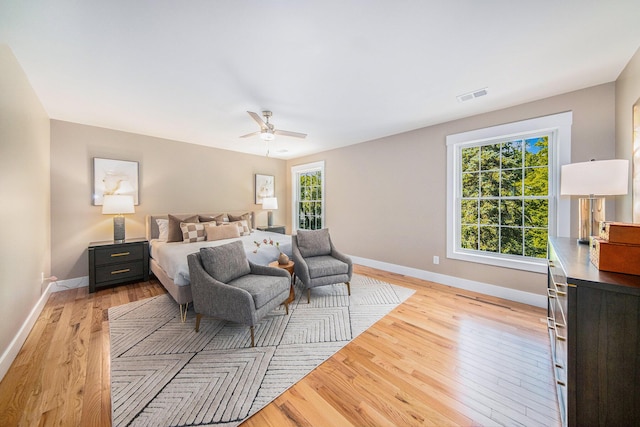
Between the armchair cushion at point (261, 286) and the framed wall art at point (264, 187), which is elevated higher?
the framed wall art at point (264, 187)

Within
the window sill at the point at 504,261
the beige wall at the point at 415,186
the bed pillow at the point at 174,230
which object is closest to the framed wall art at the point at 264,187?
the beige wall at the point at 415,186

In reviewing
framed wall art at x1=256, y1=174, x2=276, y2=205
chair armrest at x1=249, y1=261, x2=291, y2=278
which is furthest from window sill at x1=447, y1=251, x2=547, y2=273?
framed wall art at x1=256, y1=174, x2=276, y2=205

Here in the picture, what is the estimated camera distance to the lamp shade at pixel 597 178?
67.7 inches

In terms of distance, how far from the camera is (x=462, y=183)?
11.7 ft

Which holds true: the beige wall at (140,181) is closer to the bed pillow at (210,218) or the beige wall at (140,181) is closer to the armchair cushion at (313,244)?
the bed pillow at (210,218)

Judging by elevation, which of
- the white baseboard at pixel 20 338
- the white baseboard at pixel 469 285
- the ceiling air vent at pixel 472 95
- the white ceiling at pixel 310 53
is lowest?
the white baseboard at pixel 20 338

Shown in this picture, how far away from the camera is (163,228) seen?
4.01 metres

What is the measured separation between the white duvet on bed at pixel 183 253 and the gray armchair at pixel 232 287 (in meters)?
0.31

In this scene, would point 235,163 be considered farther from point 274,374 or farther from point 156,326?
point 274,374

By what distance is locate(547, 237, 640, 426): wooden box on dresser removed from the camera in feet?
3.57

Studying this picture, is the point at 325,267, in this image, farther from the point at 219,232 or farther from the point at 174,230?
the point at 174,230

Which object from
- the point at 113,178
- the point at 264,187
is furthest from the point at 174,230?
the point at 264,187

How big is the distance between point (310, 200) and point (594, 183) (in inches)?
188

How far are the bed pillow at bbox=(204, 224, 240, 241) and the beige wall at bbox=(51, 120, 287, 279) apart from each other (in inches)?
46.0
